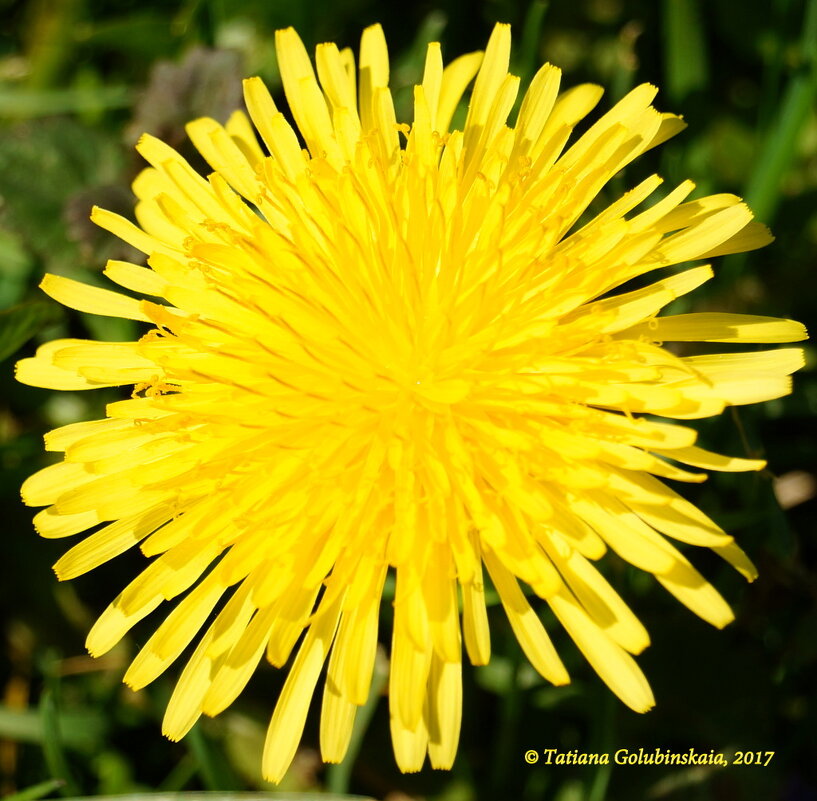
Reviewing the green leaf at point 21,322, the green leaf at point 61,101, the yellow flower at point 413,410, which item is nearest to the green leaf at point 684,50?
the yellow flower at point 413,410

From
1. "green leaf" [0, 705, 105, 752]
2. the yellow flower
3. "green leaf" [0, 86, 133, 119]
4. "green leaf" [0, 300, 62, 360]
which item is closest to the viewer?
the yellow flower

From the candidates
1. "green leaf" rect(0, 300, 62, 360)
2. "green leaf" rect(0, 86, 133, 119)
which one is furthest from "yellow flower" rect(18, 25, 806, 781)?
"green leaf" rect(0, 86, 133, 119)

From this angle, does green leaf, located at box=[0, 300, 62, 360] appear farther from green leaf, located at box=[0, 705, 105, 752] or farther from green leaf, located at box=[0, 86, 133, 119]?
green leaf, located at box=[0, 705, 105, 752]

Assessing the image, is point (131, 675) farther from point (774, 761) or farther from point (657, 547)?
point (774, 761)

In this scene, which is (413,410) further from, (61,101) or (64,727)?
(61,101)

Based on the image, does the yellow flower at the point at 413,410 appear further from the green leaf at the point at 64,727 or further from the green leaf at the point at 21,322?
the green leaf at the point at 64,727

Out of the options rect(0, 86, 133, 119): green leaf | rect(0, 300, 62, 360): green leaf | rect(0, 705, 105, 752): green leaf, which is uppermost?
rect(0, 86, 133, 119): green leaf
